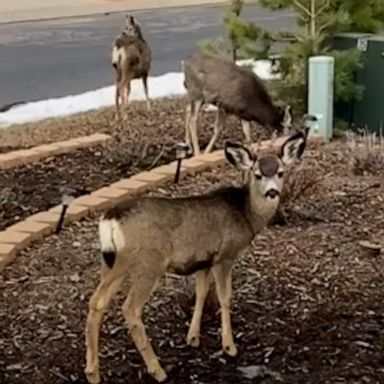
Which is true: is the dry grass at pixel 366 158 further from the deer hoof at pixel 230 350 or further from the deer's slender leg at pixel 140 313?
the deer's slender leg at pixel 140 313

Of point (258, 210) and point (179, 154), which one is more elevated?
point (258, 210)

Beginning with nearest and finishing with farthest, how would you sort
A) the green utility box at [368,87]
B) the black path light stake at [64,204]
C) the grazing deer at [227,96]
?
1. the black path light stake at [64,204]
2. the grazing deer at [227,96]
3. the green utility box at [368,87]

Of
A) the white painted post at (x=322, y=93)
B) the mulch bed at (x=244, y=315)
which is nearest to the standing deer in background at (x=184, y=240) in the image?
the mulch bed at (x=244, y=315)

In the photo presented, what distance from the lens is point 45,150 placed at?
966 cm

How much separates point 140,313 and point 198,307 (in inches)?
18.9

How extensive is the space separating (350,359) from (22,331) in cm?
156

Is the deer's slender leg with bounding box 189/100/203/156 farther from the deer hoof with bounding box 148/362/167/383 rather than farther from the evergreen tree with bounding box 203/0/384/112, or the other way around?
the deer hoof with bounding box 148/362/167/383

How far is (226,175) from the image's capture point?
898 cm

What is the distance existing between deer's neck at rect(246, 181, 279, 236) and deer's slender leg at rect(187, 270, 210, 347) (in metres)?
0.31

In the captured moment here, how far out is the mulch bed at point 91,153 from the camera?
27.7 ft

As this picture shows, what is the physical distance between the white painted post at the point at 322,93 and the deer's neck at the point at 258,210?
4.54 meters

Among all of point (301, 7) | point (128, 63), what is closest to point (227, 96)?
point (301, 7)

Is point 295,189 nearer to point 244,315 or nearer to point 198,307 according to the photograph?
point 244,315

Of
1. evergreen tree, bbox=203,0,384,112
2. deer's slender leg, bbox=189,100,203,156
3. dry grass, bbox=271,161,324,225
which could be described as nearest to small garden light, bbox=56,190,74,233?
dry grass, bbox=271,161,324,225
